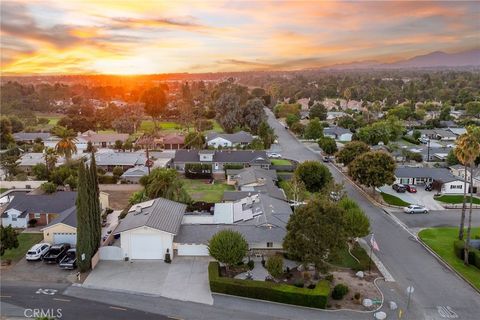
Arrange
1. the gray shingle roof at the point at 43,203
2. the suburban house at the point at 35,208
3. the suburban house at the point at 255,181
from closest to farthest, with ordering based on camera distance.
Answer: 1. the suburban house at the point at 35,208
2. the gray shingle roof at the point at 43,203
3. the suburban house at the point at 255,181

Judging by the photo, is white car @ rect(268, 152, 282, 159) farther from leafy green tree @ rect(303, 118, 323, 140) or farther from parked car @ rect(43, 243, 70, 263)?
parked car @ rect(43, 243, 70, 263)

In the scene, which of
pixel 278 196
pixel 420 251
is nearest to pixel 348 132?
pixel 278 196

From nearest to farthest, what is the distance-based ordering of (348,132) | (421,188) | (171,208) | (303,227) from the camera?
(303,227)
(171,208)
(421,188)
(348,132)

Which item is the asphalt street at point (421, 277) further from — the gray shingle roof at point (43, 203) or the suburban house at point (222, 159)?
the gray shingle roof at point (43, 203)

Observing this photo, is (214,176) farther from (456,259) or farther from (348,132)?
(348,132)

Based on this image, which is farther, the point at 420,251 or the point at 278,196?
the point at 278,196

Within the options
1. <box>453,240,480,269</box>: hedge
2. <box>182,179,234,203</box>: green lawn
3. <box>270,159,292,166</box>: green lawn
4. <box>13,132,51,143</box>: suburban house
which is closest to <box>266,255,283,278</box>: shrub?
<box>453,240,480,269</box>: hedge

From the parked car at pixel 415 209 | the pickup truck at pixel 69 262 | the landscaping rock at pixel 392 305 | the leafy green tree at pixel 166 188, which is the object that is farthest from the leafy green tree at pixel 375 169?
the pickup truck at pixel 69 262
